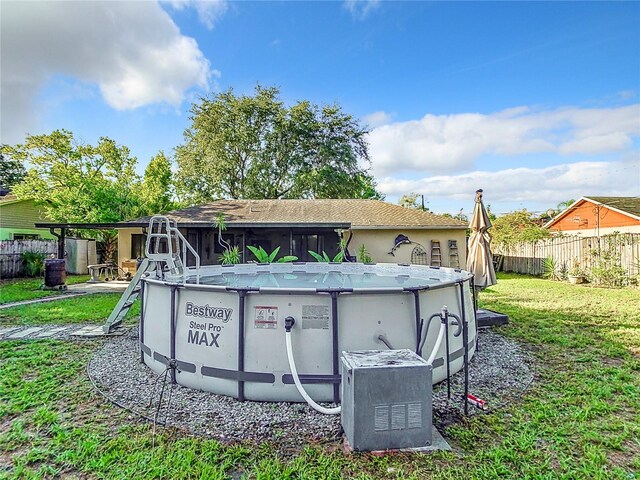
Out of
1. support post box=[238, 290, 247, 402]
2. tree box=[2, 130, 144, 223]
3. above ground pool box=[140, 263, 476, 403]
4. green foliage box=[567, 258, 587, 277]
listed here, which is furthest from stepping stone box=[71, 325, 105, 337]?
green foliage box=[567, 258, 587, 277]

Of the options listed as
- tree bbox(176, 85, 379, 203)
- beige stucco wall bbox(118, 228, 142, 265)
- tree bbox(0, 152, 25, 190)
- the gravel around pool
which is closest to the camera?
the gravel around pool

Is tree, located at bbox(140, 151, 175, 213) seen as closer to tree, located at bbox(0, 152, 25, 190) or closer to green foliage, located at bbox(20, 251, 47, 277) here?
green foliage, located at bbox(20, 251, 47, 277)

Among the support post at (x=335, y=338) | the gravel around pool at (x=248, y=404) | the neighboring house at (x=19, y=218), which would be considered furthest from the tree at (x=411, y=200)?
the support post at (x=335, y=338)

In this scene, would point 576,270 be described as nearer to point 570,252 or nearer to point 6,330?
point 570,252

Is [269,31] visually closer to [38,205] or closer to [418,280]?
[418,280]

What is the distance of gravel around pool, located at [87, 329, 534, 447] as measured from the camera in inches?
116

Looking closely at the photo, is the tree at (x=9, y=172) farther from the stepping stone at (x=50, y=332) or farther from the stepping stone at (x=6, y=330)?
Result: the stepping stone at (x=50, y=332)

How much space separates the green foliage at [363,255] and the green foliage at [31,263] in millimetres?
13604

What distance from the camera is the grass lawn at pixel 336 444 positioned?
2.41 metres

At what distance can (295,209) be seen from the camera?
15.5 m

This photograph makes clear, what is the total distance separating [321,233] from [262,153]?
1255cm

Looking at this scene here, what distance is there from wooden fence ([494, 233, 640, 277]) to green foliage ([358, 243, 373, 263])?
8.06 metres

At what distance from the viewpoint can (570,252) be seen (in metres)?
13.9

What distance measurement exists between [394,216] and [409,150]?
1190cm
